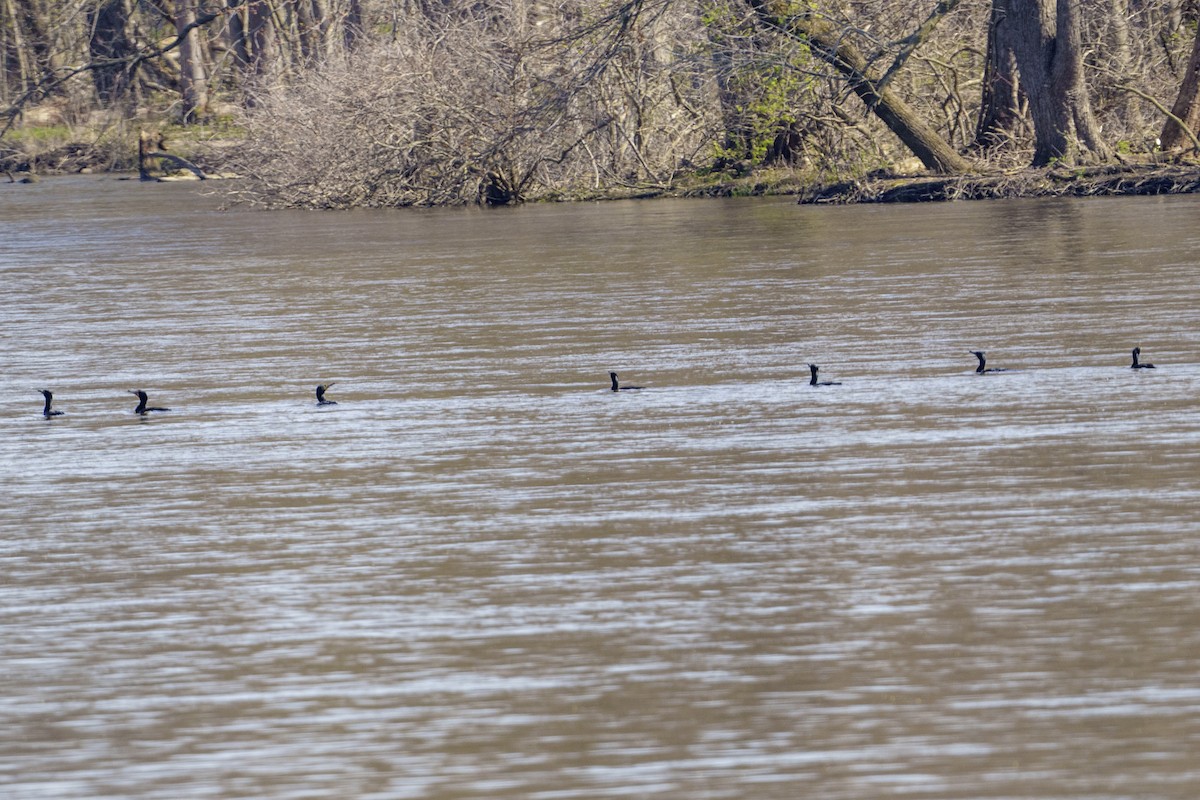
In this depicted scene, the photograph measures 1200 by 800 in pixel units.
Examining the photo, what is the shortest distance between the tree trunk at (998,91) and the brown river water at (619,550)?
1583cm

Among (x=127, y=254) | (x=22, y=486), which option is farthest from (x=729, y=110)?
(x=22, y=486)

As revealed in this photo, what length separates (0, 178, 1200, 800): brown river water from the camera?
5.94 metres

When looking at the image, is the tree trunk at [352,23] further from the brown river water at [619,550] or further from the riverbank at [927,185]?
the brown river water at [619,550]

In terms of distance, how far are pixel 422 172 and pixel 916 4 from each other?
9171mm

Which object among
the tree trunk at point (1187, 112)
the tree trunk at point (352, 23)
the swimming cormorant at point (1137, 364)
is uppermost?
the tree trunk at point (352, 23)

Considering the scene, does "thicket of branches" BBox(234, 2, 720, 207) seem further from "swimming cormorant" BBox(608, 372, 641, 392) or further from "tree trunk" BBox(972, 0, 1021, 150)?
"swimming cormorant" BBox(608, 372, 641, 392)

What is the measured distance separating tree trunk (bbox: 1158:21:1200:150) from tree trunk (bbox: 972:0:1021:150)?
2.82 m

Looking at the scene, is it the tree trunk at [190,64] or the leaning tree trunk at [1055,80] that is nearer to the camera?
the leaning tree trunk at [1055,80]

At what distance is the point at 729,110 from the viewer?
36.6 m

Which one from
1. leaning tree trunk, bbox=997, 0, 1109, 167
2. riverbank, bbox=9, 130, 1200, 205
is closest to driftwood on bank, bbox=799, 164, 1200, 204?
riverbank, bbox=9, 130, 1200, 205

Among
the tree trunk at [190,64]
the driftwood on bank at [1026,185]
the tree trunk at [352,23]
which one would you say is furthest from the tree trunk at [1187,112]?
the tree trunk at [190,64]

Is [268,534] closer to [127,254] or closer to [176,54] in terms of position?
[127,254]

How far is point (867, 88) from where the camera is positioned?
107 ft

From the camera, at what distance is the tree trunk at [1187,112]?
103 ft
